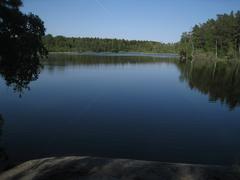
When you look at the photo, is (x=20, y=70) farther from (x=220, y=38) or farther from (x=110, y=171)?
(x=220, y=38)

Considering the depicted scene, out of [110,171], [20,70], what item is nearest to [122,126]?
[20,70]

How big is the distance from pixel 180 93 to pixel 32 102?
21965 mm

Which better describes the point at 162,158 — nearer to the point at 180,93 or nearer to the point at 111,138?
the point at 111,138

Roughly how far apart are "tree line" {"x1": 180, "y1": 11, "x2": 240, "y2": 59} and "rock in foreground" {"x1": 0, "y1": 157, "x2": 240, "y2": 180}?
109 meters

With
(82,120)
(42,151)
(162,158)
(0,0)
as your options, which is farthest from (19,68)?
(162,158)

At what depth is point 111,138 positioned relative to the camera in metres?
22.9

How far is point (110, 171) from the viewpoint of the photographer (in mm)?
14070

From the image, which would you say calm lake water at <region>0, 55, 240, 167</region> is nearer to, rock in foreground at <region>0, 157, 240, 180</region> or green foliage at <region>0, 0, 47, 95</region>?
rock in foreground at <region>0, 157, 240, 180</region>

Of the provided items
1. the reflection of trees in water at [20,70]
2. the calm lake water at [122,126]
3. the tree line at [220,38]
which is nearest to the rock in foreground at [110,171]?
the calm lake water at [122,126]

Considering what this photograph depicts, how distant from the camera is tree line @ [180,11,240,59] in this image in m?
115

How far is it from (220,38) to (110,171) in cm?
11605

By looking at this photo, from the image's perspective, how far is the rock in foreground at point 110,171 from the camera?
13.4m

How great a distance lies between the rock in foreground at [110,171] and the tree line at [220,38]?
109 meters

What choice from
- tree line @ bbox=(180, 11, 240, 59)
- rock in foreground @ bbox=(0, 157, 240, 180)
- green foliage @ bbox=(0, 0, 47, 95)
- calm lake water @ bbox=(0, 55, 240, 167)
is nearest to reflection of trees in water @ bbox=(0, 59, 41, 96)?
green foliage @ bbox=(0, 0, 47, 95)
